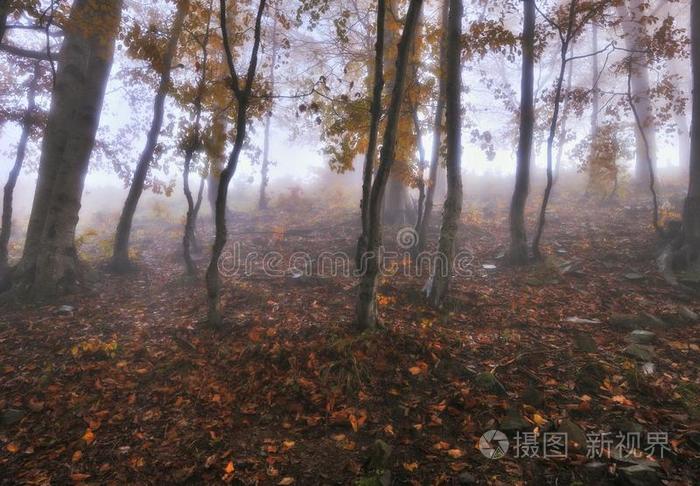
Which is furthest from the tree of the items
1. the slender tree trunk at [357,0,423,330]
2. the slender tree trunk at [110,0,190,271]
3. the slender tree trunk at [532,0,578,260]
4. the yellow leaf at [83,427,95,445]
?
the slender tree trunk at [110,0,190,271]

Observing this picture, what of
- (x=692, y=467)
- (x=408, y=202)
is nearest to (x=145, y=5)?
(x=408, y=202)

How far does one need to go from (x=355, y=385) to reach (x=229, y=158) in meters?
3.98

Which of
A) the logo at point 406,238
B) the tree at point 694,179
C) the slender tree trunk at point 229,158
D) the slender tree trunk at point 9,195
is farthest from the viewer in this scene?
the logo at point 406,238

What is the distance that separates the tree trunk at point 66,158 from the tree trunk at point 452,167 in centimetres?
735

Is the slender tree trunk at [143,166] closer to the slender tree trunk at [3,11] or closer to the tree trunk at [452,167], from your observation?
the slender tree trunk at [3,11]

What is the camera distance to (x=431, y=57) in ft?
35.2

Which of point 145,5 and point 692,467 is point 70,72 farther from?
point 692,467

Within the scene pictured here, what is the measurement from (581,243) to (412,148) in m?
5.54

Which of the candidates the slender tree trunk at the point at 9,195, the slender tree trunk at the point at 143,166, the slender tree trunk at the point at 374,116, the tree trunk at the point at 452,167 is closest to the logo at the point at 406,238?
the tree trunk at the point at 452,167

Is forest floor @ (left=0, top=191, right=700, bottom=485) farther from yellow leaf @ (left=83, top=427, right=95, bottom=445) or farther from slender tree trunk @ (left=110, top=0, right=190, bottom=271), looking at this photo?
slender tree trunk @ (left=110, top=0, right=190, bottom=271)

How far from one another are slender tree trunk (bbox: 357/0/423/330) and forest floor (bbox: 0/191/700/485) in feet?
1.54

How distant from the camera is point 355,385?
16.1 ft

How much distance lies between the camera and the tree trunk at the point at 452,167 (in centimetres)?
733

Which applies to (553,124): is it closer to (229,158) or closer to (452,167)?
(452,167)
